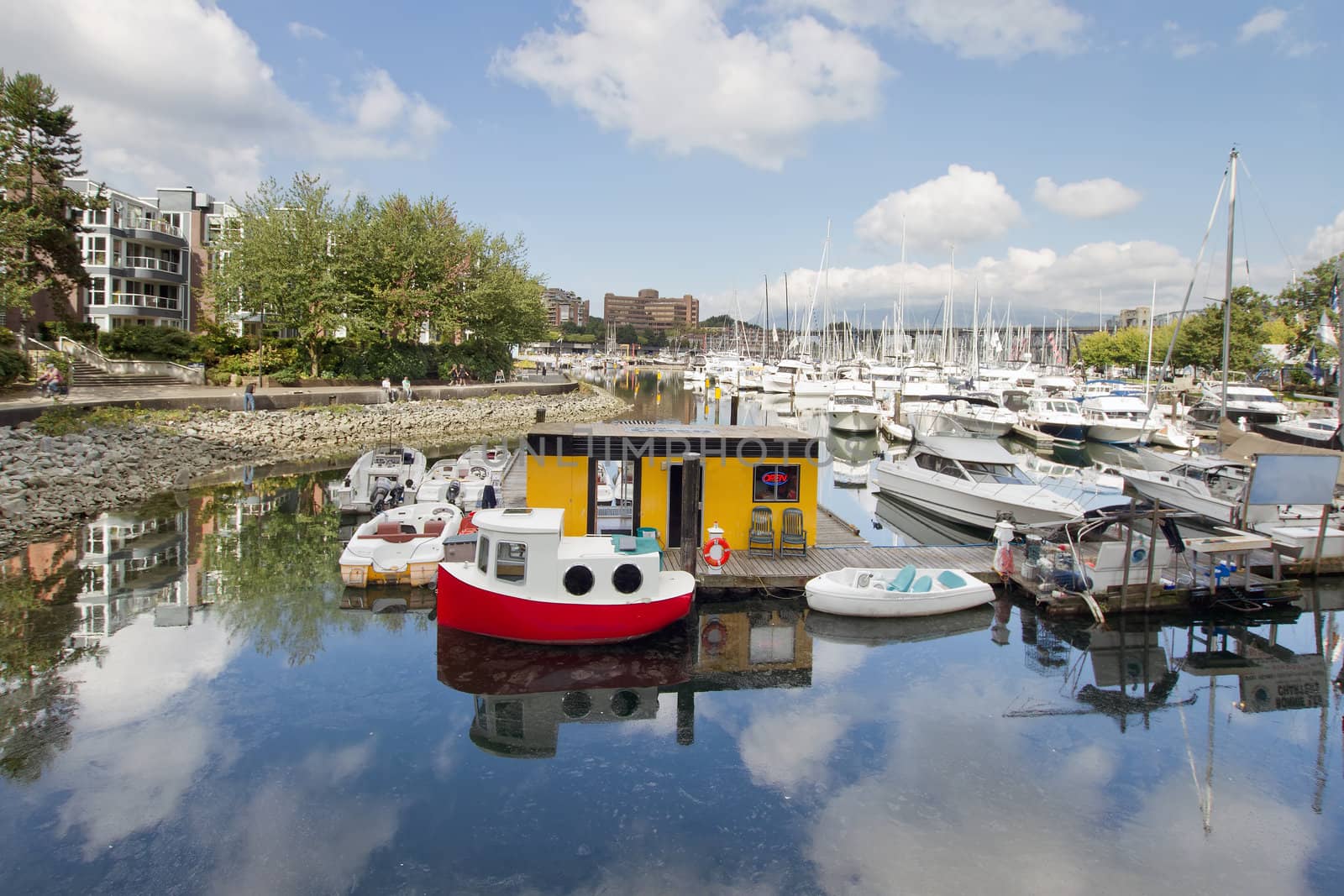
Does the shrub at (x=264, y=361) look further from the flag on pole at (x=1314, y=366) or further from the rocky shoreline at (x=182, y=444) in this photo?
the flag on pole at (x=1314, y=366)

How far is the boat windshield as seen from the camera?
24.1m

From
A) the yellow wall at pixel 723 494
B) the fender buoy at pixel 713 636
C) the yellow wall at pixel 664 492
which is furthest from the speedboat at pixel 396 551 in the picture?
the fender buoy at pixel 713 636

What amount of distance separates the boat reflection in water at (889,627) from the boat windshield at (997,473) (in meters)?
9.39

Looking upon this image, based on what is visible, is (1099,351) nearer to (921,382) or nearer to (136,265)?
(921,382)

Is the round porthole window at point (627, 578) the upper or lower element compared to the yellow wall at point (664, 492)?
lower

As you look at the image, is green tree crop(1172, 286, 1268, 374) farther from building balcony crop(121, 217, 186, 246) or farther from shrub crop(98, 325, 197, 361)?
building balcony crop(121, 217, 186, 246)

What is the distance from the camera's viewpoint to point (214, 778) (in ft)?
30.2

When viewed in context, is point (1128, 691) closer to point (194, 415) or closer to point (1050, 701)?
point (1050, 701)

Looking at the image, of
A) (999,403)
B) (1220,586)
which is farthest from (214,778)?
(999,403)

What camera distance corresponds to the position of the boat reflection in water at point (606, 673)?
11.0m

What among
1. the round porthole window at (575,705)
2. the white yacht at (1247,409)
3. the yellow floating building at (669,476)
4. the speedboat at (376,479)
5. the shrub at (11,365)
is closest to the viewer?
the round porthole window at (575,705)

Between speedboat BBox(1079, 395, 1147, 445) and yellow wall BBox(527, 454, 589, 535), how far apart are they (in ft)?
120

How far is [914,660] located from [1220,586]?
7.72 meters

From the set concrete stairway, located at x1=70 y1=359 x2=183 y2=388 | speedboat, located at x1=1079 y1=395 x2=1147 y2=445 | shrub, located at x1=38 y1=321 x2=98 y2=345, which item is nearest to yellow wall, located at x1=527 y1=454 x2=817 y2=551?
concrete stairway, located at x1=70 y1=359 x2=183 y2=388
